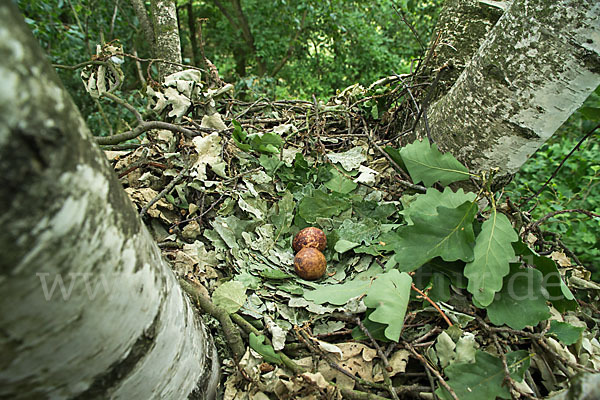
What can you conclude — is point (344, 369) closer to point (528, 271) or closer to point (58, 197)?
point (528, 271)

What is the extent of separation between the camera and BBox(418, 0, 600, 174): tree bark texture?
1056 mm

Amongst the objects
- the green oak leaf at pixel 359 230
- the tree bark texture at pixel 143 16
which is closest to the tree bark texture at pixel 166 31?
the tree bark texture at pixel 143 16

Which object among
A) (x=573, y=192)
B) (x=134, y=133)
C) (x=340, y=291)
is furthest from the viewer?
(x=573, y=192)

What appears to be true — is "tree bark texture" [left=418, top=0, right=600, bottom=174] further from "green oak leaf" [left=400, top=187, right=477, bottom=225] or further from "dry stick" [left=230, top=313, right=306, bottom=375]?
"dry stick" [left=230, top=313, right=306, bottom=375]

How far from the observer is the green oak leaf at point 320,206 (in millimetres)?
1420

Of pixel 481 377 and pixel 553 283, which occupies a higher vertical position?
pixel 553 283

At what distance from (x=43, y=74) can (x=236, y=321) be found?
0.83 metres

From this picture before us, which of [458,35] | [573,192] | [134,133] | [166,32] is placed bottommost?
[573,192]

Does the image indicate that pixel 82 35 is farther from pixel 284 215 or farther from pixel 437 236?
pixel 437 236

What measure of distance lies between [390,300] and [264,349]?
0.37 m

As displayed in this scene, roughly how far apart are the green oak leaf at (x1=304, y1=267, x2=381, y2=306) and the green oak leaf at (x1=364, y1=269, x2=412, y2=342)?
0.09 meters

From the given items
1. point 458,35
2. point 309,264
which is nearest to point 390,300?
point 309,264

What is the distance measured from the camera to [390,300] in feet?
3.14

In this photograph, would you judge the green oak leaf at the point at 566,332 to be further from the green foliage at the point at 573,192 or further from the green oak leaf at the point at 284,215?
the green foliage at the point at 573,192
